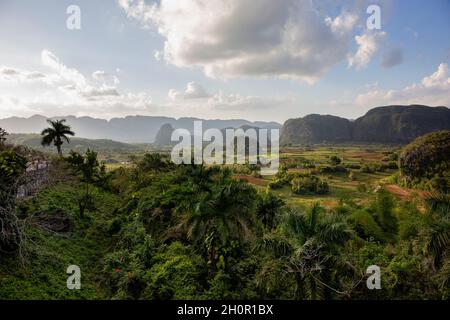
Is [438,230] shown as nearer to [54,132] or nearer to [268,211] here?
[268,211]

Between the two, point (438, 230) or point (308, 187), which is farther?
point (308, 187)

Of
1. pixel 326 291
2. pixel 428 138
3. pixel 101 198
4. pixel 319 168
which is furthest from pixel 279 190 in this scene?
pixel 326 291

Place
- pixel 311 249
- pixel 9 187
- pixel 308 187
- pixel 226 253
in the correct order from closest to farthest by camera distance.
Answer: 1. pixel 311 249
2. pixel 9 187
3. pixel 226 253
4. pixel 308 187

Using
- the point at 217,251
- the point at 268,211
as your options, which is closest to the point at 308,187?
the point at 268,211

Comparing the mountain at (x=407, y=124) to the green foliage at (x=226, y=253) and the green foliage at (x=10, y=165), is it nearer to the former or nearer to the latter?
the green foliage at (x=226, y=253)

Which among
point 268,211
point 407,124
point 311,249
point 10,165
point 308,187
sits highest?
point 407,124

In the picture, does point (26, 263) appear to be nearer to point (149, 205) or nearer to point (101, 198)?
point (149, 205)

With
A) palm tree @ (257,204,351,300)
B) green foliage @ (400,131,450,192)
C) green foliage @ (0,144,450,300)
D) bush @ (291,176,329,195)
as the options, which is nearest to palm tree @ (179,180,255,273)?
green foliage @ (0,144,450,300)
